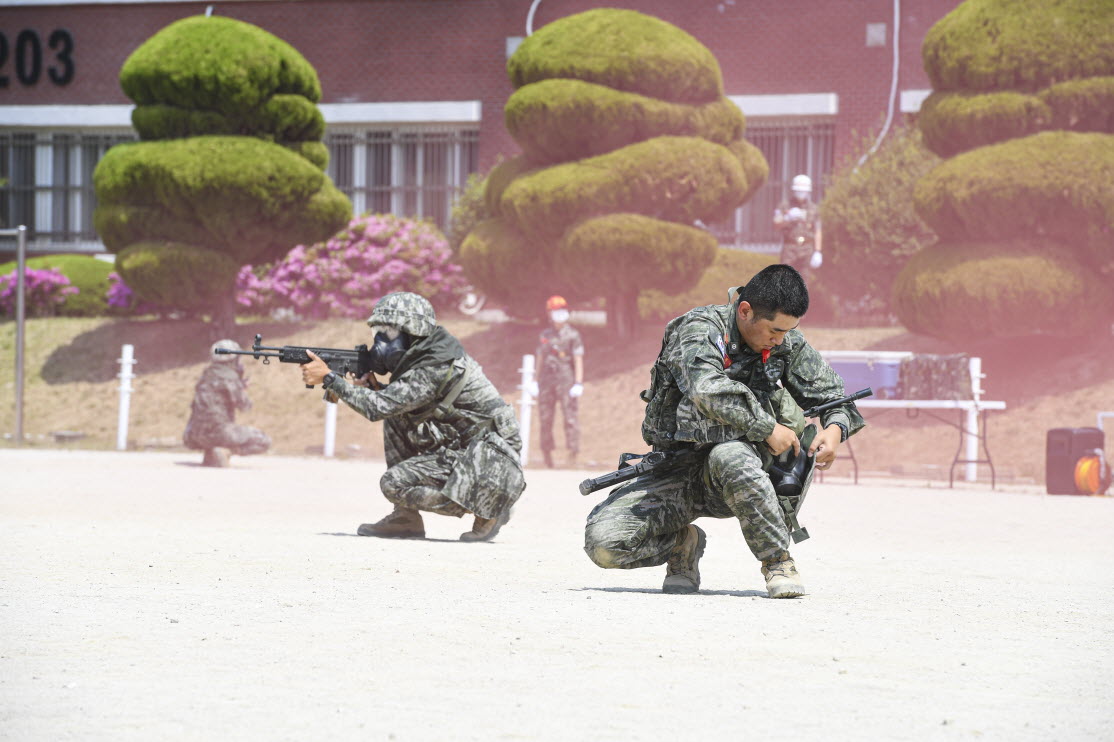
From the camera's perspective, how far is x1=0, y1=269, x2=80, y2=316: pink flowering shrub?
28.1 meters

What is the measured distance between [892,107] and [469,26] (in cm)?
820

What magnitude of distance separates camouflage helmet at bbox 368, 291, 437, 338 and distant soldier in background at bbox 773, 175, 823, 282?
12.3 m

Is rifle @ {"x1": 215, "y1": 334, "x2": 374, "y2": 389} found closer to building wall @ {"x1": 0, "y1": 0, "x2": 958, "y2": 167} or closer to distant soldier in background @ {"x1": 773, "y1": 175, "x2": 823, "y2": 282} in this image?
distant soldier in background @ {"x1": 773, "y1": 175, "x2": 823, "y2": 282}

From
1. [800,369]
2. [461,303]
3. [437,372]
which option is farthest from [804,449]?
[461,303]

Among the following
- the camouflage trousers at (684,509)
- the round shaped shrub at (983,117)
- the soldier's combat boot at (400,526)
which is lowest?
the soldier's combat boot at (400,526)

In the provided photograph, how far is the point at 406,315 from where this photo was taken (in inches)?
381

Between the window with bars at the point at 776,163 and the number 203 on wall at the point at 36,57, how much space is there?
45.4 feet

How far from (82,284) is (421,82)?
24.7ft

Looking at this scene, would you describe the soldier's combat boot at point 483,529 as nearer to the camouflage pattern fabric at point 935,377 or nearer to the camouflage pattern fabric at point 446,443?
the camouflage pattern fabric at point 446,443

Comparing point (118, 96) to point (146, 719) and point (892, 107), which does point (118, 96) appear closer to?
point (892, 107)

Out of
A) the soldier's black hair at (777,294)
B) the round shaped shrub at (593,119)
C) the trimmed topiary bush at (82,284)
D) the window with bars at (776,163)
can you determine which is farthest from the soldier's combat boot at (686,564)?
the trimmed topiary bush at (82,284)

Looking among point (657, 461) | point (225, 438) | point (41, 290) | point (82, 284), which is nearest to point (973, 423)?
point (225, 438)

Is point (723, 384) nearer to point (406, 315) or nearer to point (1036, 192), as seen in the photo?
point (406, 315)

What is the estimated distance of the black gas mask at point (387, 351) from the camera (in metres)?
9.76
